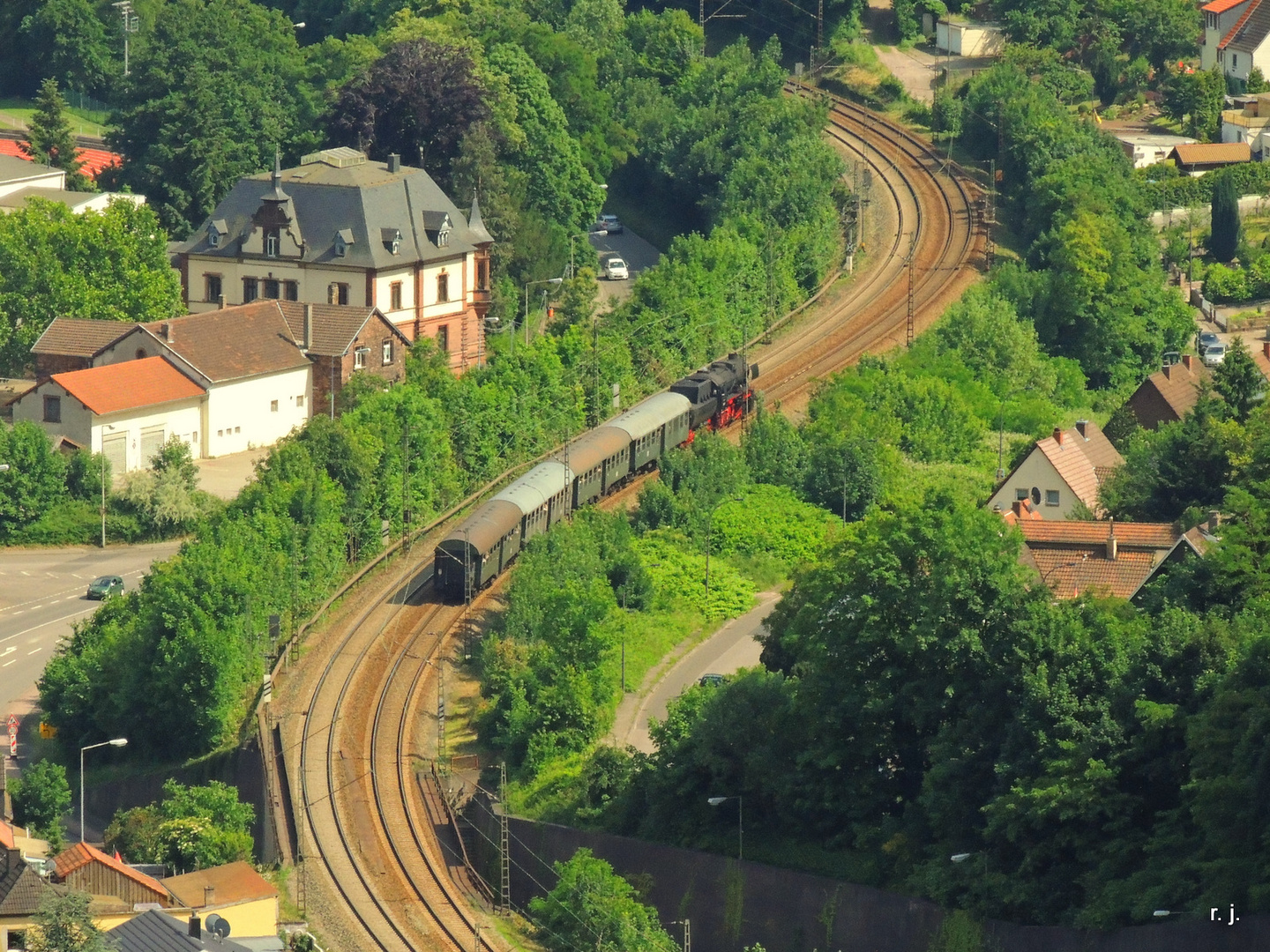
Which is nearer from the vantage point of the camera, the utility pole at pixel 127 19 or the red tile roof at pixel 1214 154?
the red tile roof at pixel 1214 154

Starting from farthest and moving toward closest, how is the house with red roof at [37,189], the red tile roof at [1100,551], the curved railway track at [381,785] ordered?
the house with red roof at [37,189]
the red tile roof at [1100,551]
the curved railway track at [381,785]

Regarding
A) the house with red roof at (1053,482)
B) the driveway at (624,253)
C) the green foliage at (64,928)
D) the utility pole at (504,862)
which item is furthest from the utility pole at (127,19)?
the green foliage at (64,928)

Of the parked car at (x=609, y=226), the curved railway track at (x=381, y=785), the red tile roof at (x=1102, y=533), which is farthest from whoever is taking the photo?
the parked car at (x=609, y=226)

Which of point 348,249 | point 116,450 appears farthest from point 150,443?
point 348,249

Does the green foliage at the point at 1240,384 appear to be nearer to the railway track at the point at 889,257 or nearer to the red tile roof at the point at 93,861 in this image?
the railway track at the point at 889,257

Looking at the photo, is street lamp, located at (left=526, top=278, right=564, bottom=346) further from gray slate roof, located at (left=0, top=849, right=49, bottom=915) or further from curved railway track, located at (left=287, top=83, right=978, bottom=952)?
gray slate roof, located at (left=0, top=849, right=49, bottom=915)

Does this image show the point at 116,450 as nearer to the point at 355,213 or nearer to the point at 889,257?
the point at 355,213
